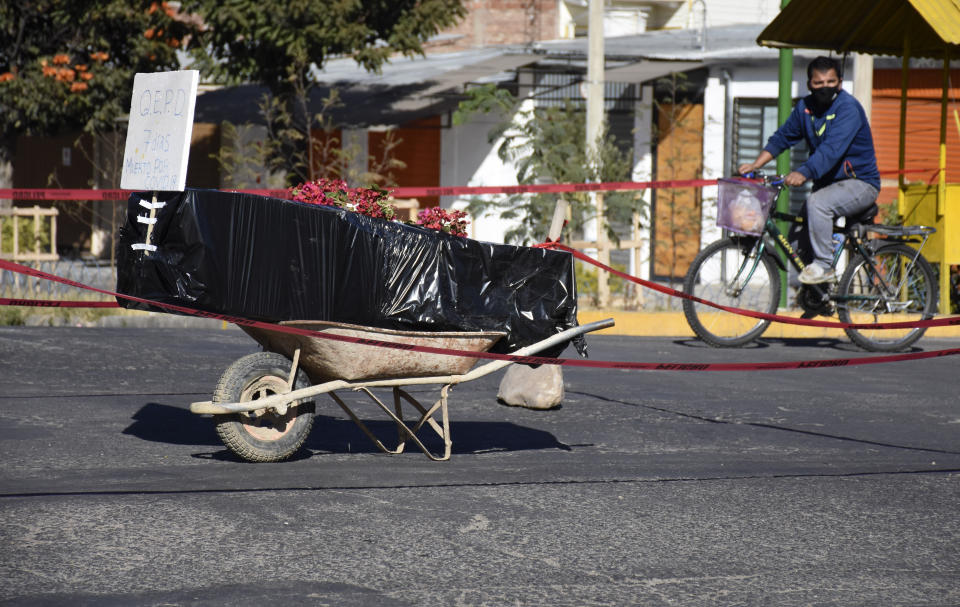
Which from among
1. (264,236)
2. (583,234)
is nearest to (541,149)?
(583,234)

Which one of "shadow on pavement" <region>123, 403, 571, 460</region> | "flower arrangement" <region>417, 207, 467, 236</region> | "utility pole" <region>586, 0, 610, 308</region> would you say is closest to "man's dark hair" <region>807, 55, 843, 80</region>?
"shadow on pavement" <region>123, 403, 571, 460</region>

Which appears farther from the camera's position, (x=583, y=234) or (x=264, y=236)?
(x=583, y=234)

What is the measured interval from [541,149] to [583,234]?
1.36 metres

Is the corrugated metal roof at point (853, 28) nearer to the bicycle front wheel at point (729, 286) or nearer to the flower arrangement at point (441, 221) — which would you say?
the bicycle front wheel at point (729, 286)

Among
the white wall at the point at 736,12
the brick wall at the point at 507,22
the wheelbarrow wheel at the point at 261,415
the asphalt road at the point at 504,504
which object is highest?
the brick wall at the point at 507,22

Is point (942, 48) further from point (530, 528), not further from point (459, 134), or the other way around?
point (459, 134)

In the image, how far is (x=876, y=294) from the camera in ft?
35.2

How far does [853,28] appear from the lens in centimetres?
1218

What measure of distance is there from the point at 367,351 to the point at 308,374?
42 centimetres

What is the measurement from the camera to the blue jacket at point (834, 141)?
33.5 feet

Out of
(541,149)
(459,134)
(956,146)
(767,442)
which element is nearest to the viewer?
(767,442)

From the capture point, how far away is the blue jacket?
10.2 metres

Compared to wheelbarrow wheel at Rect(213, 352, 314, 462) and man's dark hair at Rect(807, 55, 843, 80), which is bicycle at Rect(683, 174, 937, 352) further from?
wheelbarrow wheel at Rect(213, 352, 314, 462)

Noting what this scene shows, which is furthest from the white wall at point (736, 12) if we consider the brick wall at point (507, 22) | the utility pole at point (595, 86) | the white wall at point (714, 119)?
the utility pole at point (595, 86)
